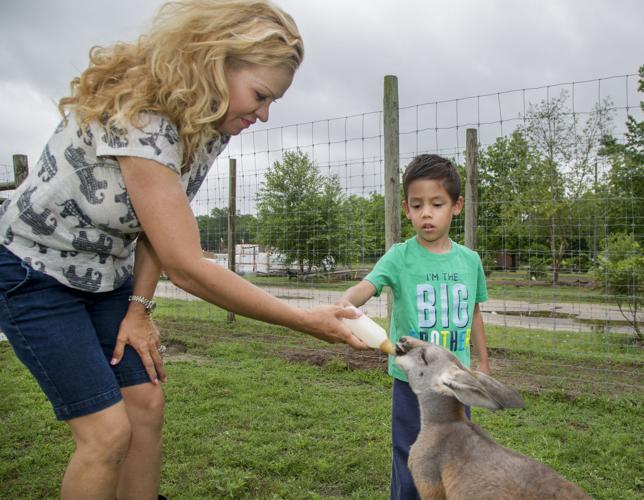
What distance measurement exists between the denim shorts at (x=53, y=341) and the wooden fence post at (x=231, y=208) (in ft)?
25.2

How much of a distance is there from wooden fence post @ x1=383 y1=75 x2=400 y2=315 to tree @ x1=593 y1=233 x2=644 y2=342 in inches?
150

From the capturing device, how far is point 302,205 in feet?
56.4

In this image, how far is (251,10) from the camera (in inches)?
88.0

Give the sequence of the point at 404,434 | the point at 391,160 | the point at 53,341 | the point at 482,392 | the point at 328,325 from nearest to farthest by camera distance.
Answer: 1. the point at 53,341
2. the point at 482,392
3. the point at 328,325
4. the point at 404,434
5. the point at 391,160

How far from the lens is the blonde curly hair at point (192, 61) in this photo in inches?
85.4

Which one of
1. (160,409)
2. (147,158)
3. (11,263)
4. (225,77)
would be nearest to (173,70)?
(225,77)

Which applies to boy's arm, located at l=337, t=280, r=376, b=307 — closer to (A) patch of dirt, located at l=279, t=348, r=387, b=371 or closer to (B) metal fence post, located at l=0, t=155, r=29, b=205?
(A) patch of dirt, located at l=279, t=348, r=387, b=371

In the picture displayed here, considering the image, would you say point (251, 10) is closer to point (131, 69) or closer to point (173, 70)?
point (173, 70)

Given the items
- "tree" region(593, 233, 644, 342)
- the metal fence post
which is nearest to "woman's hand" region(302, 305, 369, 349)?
"tree" region(593, 233, 644, 342)

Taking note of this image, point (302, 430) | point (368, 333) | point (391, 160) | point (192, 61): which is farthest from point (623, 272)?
point (192, 61)

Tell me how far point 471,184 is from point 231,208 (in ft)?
15.4

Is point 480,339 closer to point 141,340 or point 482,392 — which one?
point 482,392

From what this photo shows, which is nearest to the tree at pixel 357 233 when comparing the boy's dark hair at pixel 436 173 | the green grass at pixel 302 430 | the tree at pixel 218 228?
the tree at pixel 218 228

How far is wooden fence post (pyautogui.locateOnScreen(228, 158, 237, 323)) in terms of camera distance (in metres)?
9.96
